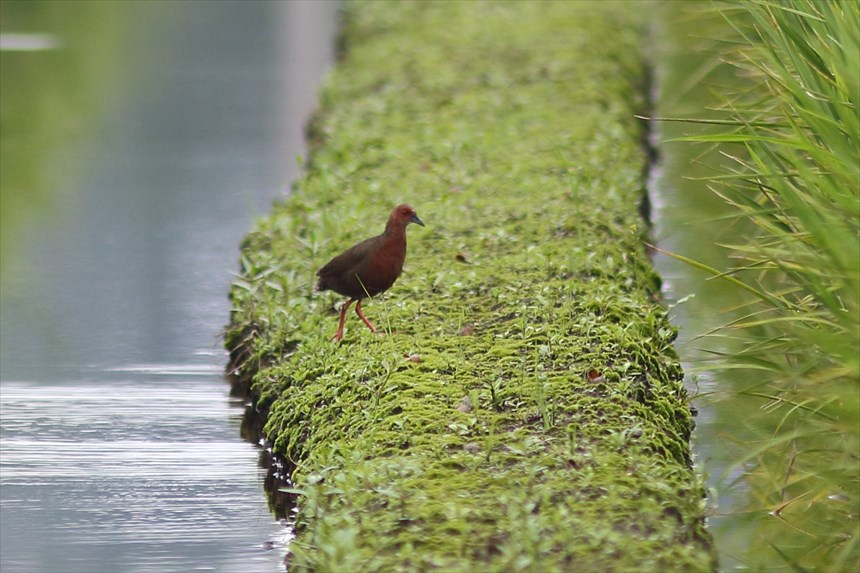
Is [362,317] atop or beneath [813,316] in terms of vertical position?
beneath

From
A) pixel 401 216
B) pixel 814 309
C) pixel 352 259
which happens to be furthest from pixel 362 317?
pixel 814 309

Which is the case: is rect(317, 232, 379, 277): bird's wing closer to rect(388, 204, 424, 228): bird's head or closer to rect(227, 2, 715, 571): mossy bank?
rect(388, 204, 424, 228): bird's head

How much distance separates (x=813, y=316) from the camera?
5.01m

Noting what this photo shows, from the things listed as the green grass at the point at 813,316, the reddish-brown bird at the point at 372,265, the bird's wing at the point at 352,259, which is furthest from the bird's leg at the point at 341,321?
the green grass at the point at 813,316

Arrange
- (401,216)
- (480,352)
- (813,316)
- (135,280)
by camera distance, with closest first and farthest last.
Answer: (813,316) < (480,352) < (401,216) < (135,280)

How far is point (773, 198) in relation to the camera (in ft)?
19.3

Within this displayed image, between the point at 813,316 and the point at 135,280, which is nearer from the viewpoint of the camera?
the point at 813,316

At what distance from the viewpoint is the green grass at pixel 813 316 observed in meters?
4.58

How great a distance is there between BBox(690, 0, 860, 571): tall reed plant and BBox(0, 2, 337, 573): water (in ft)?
5.46

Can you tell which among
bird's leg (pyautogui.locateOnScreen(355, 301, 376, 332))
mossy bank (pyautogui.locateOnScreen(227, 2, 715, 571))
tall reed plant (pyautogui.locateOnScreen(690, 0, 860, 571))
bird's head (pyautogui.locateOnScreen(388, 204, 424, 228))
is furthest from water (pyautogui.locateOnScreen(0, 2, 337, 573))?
tall reed plant (pyautogui.locateOnScreen(690, 0, 860, 571))

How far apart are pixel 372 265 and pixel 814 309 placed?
1.72 metres

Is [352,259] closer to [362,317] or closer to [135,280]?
[362,317]

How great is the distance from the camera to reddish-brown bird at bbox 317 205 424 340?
245 inches

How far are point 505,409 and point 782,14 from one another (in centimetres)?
180
